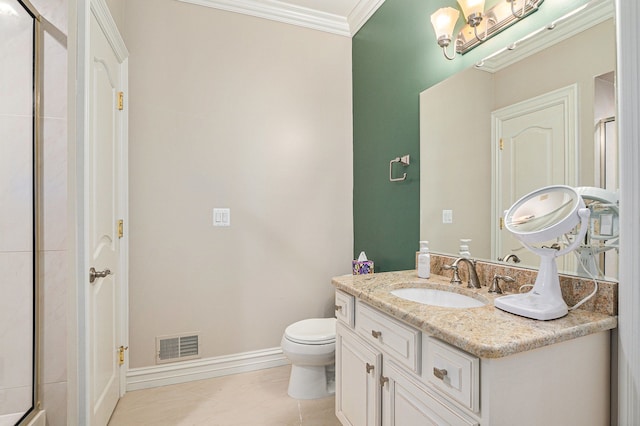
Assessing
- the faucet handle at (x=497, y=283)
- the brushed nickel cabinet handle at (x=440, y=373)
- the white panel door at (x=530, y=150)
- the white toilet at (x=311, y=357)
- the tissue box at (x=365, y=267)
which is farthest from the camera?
the tissue box at (x=365, y=267)

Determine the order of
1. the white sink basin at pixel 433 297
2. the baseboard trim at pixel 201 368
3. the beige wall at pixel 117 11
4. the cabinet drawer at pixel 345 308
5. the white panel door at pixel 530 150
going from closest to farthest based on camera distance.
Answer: the white panel door at pixel 530 150, the white sink basin at pixel 433 297, the cabinet drawer at pixel 345 308, the beige wall at pixel 117 11, the baseboard trim at pixel 201 368

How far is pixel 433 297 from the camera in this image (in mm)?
1534

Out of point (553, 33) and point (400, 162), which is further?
point (400, 162)

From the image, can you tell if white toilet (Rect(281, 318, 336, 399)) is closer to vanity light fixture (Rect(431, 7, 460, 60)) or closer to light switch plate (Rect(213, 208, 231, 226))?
light switch plate (Rect(213, 208, 231, 226))

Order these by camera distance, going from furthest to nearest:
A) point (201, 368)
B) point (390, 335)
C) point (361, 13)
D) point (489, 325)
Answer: point (361, 13), point (201, 368), point (390, 335), point (489, 325)

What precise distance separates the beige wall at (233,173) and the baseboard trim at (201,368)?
0.06 metres

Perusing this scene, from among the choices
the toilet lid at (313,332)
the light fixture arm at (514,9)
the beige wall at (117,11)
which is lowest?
the toilet lid at (313,332)

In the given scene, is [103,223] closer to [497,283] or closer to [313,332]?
[313,332]

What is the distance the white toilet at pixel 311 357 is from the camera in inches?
78.6

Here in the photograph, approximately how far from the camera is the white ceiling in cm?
245

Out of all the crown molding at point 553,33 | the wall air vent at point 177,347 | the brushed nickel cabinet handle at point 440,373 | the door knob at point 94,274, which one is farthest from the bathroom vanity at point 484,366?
the wall air vent at point 177,347

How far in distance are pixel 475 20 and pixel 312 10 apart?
5.02 feet

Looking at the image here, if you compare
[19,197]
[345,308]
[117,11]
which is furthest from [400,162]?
[117,11]

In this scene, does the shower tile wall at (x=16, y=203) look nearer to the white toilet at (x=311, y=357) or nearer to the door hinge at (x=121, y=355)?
the door hinge at (x=121, y=355)
